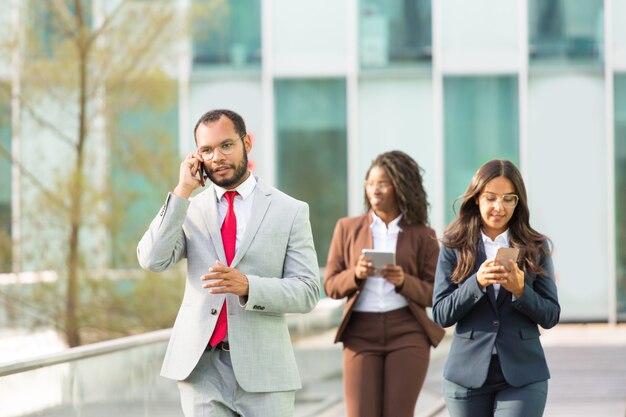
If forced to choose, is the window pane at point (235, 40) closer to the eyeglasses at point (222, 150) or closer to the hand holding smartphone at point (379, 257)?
the hand holding smartphone at point (379, 257)

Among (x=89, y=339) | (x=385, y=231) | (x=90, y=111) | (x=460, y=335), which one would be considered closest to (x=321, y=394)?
(x=385, y=231)

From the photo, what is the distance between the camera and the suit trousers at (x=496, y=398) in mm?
4812

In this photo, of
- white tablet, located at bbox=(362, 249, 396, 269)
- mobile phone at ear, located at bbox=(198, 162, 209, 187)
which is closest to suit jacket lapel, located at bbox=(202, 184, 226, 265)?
mobile phone at ear, located at bbox=(198, 162, 209, 187)

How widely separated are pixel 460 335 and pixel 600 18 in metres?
14.6

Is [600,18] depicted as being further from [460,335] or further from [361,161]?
[460,335]

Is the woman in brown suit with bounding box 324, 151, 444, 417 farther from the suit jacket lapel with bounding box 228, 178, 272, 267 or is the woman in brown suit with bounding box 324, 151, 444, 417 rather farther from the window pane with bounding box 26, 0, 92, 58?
the window pane with bounding box 26, 0, 92, 58

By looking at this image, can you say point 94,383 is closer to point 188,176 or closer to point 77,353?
point 77,353

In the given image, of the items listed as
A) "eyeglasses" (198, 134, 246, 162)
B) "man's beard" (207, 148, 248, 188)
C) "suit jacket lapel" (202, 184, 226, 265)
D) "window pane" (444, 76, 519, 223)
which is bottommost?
Result: "suit jacket lapel" (202, 184, 226, 265)

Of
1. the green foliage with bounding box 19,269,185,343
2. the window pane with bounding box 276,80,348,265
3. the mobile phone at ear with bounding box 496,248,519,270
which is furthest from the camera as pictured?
the window pane with bounding box 276,80,348,265

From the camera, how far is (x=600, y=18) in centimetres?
1870

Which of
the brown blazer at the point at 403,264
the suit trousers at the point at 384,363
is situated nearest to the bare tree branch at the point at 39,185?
the brown blazer at the point at 403,264

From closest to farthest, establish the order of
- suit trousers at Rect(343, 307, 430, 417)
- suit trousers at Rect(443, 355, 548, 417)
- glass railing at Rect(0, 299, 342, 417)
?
suit trousers at Rect(443, 355, 548, 417) < glass railing at Rect(0, 299, 342, 417) < suit trousers at Rect(343, 307, 430, 417)

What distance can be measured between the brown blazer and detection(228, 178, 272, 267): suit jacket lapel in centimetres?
209

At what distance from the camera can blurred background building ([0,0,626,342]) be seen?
61.3ft
